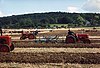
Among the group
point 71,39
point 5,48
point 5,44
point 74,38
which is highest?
point 5,44

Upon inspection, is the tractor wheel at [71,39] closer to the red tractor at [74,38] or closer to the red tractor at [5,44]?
the red tractor at [74,38]

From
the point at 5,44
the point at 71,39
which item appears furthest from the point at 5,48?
the point at 71,39

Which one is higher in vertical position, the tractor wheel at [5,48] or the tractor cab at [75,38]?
the tractor wheel at [5,48]

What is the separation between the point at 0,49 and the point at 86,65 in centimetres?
1017

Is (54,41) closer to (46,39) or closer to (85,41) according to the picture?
(46,39)

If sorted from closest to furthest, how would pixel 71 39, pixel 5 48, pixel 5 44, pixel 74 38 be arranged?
pixel 5 48
pixel 5 44
pixel 74 38
pixel 71 39

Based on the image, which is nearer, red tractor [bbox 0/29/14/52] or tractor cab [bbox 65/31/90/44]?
red tractor [bbox 0/29/14/52]

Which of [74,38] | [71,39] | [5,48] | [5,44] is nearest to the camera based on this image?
[5,48]

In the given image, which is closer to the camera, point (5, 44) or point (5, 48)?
point (5, 48)

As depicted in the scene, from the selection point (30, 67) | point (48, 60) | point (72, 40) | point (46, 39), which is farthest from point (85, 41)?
point (30, 67)

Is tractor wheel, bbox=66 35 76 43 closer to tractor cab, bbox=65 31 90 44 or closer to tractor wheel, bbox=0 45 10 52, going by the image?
tractor cab, bbox=65 31 90 44

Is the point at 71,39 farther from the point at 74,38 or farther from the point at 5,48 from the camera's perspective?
the point at 5,48

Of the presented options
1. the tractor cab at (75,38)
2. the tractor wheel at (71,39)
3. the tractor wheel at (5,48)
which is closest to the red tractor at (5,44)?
the tractor wheel at (5,48)

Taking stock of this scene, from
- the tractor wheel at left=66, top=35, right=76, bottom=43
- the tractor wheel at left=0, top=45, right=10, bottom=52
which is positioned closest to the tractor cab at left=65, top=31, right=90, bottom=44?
the tractor wheel at left=66, top=35, right=76, bottom=43
